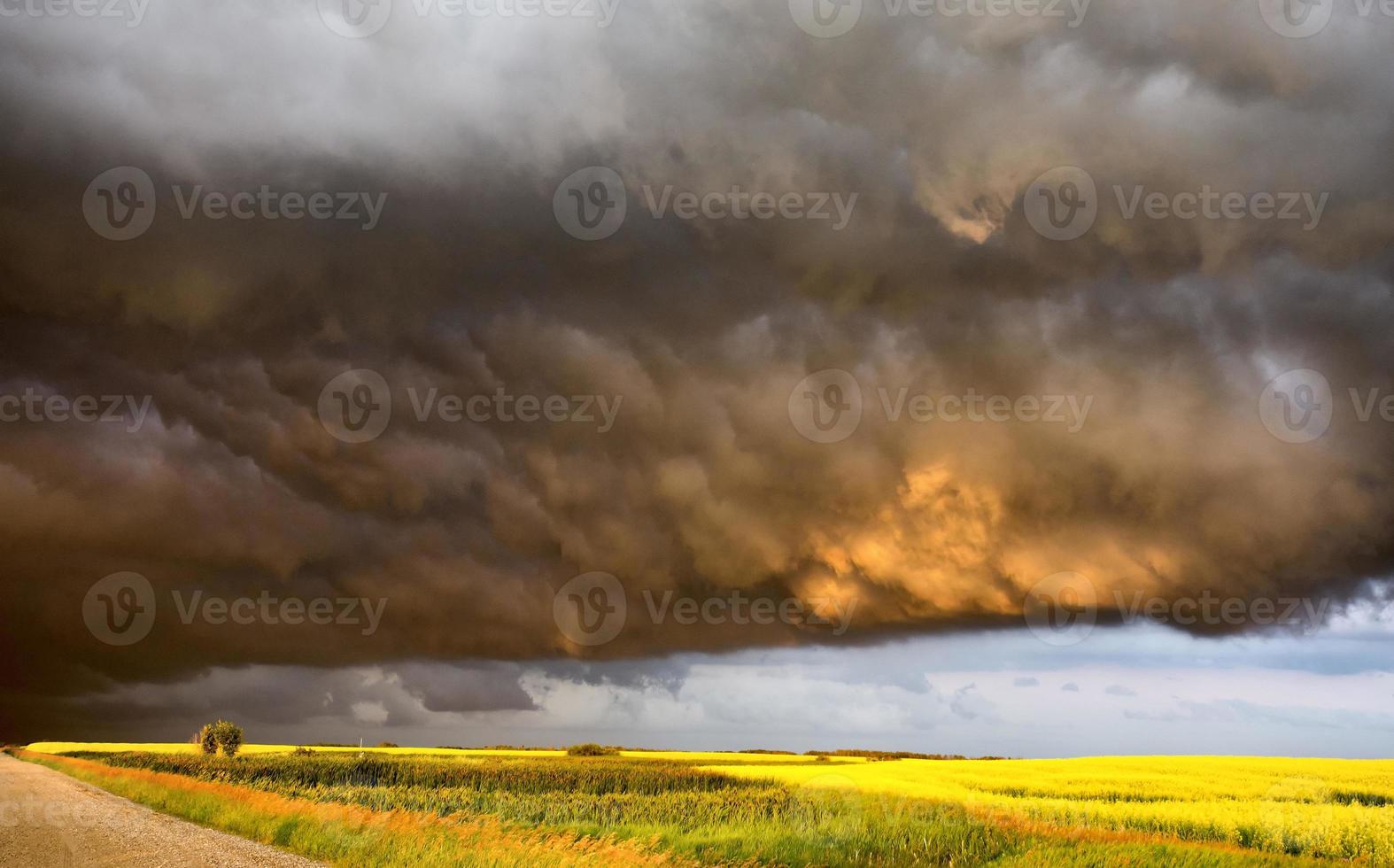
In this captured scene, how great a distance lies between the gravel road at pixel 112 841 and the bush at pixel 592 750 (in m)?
79.1

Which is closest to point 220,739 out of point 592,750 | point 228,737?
point 228,737

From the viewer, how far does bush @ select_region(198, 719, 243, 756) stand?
87375 millimetres

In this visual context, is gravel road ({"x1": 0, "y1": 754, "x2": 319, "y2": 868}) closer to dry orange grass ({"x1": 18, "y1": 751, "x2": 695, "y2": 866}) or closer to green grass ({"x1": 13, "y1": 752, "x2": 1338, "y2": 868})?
green grass ({"x1": 13, "y1": 752, "x2": 1338, "y2": 868})

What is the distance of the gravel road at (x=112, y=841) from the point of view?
1709 cm

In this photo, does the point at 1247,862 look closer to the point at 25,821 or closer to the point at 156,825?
the point at 156,825

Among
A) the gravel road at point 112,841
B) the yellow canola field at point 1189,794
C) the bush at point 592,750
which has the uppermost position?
the gravel road at point 112,841

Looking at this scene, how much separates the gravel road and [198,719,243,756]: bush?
63805mm

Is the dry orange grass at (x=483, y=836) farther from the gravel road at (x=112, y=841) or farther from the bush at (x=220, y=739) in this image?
the bush at (x=220, y=739)

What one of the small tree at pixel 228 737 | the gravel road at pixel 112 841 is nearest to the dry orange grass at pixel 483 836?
the gravel road at pixel 112 841

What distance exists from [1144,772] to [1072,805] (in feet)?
61.0

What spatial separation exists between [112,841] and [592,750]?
312 ft

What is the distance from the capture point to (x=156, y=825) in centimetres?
2330

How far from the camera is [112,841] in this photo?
20.0 m

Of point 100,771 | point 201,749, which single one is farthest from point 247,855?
point 201,749
